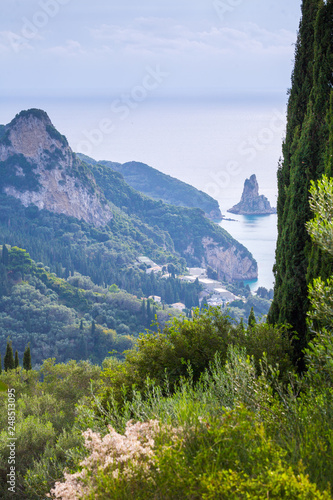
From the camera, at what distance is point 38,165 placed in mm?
171250

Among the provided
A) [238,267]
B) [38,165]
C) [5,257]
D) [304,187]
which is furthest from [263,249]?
[304,187]

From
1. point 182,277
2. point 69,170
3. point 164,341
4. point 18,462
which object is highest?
point 69,170

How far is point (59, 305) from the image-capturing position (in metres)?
96.6

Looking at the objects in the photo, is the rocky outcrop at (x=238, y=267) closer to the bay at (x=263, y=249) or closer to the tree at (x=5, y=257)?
the bay at (x=263, y=249)

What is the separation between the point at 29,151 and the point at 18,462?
16944 cm

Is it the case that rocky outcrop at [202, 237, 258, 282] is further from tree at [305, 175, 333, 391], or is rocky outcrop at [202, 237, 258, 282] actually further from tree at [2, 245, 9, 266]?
tree at [305, 175, 333, 391]

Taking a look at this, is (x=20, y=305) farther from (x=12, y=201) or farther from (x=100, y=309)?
(x=12, y=201)

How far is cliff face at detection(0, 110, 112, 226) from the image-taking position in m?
168

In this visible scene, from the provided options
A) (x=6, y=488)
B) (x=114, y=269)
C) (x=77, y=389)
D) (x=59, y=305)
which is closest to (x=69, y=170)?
(x=114, y=269)

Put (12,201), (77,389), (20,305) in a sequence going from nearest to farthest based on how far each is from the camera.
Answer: (77,389), (20,305), (12,201)

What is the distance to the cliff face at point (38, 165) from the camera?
168m

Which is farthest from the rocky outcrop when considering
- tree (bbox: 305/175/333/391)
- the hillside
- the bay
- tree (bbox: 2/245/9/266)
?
tree (bbox: 305/175/333/391)

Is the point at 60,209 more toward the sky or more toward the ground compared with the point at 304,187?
more toward the sky

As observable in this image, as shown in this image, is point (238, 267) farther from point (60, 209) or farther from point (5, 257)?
Answer: point (5, 257)
